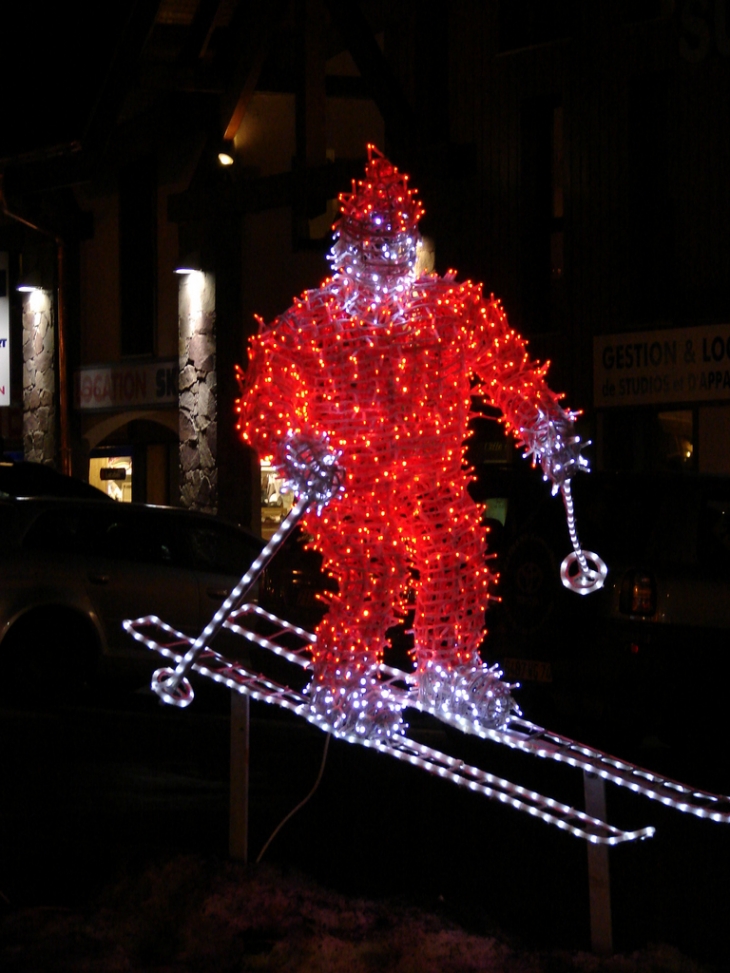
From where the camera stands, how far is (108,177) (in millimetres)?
21141

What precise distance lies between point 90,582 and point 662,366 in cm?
732

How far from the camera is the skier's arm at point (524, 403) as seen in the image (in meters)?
4.32

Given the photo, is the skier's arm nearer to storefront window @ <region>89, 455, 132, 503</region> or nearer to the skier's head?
the skier's head

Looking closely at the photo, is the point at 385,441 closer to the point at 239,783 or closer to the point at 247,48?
the point at 239,783

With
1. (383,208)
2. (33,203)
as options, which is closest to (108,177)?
(33,203)

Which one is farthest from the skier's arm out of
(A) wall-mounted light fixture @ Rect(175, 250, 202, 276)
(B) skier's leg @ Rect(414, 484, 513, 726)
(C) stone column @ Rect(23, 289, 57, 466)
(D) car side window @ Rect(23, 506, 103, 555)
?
(C) stone column @ Rect(23, 289, 57, 466)

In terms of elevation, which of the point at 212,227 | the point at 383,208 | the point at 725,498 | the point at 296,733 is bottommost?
the point at 296,733

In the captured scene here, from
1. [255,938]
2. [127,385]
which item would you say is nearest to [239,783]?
[255,938]

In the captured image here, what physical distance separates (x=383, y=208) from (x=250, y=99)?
15.1 metres

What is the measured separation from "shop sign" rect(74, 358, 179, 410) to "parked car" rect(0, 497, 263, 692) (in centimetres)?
903

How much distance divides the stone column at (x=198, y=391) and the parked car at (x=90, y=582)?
25.7ft

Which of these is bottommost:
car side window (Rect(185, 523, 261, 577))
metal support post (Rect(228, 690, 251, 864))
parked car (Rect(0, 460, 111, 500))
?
metal support post (Rect(228, 690, 251, 864))

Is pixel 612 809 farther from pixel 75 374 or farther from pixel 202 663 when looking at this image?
pixel 75 374

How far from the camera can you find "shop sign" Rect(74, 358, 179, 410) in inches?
797
